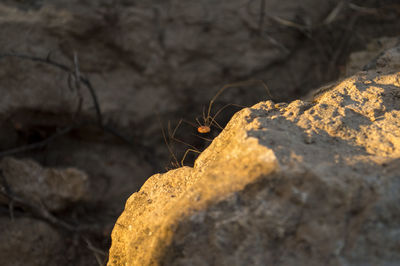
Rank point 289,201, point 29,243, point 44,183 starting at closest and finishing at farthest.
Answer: point 289,201 → point 29,243 → point 44,183

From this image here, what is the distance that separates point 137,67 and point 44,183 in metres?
0.95

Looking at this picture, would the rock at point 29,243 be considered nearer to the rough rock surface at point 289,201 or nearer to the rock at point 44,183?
the rock at point 44,183

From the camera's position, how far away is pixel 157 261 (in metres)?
0.92

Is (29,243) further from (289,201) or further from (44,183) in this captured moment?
(289,201)

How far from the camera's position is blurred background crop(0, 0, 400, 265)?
6.98 feet

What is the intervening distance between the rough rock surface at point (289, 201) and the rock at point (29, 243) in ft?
2.99

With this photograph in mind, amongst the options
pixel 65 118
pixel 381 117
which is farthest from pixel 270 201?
pixel 65 118

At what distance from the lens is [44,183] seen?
2039 mm

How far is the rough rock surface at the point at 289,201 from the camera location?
0.80 metres

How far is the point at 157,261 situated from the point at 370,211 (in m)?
0.52

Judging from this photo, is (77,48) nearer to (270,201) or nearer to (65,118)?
(65,118)

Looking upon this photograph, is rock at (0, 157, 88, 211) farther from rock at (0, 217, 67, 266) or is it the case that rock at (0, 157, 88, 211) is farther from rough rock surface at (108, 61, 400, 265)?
rough rock surface at (108, 61, 400, 265)

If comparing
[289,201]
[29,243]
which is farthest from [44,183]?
[289,201]

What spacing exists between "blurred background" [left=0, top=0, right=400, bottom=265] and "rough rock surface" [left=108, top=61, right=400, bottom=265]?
3.37ft
